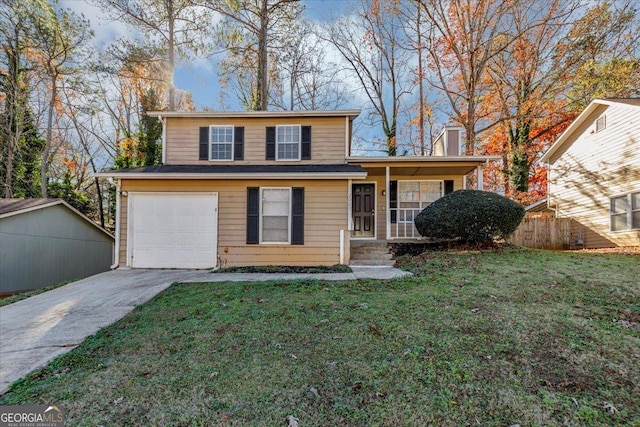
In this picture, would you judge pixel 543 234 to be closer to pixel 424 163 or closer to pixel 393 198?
pixel 393 198

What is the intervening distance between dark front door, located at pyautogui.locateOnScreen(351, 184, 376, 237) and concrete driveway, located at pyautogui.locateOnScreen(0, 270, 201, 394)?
5.66 meters

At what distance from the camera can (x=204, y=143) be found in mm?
10148

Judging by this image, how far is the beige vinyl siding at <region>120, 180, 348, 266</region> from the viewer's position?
878 cm

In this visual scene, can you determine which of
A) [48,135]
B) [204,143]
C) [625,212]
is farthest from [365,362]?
[48,135]

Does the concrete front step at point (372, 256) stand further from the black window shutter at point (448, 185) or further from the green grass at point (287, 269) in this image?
the black window shutter at point (448, 185)

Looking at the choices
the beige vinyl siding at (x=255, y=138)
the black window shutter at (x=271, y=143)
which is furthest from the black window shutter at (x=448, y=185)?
the black window shutter at (x=271, y=143)

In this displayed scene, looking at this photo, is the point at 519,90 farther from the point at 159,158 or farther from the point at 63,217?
the point at 63,217

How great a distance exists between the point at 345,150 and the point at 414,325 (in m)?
7.15

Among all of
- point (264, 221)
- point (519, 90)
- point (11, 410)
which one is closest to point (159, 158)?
point (264, 221)

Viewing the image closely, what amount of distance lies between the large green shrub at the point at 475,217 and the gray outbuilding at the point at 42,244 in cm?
1267

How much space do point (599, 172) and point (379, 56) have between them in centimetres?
1292

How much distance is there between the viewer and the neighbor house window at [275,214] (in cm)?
890

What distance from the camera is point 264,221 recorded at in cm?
893

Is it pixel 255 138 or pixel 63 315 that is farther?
pixel 255 138
